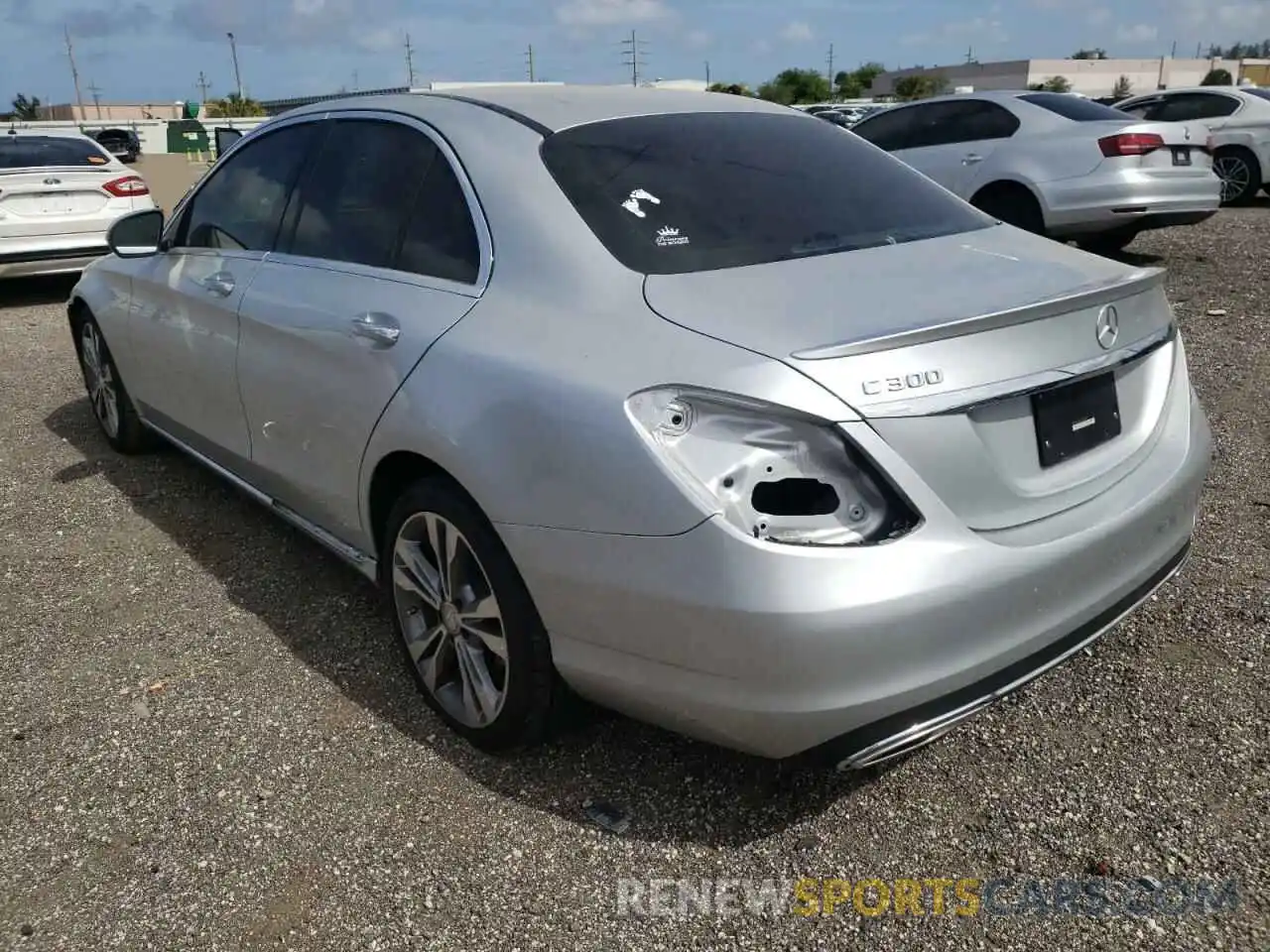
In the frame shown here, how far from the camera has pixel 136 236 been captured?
14.8 feet

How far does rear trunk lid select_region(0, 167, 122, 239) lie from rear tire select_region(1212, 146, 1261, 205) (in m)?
12.9

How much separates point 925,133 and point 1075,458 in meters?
8.07

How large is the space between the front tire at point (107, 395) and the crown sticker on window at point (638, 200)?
332 cm

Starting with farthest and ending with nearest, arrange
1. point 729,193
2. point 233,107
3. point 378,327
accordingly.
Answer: point 233,107
point 378,327
point 729,193

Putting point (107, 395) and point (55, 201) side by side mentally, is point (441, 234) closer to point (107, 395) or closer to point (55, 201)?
point (107, 395)

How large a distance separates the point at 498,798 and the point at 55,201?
8957 millimetres

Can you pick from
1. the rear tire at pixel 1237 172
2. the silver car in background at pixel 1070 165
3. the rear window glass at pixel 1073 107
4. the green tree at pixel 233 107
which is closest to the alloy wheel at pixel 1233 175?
the rear tire at pixel 1237 172

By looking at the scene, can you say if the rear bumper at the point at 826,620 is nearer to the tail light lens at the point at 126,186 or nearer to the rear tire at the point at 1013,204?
the rear tire at the point at 1013,204

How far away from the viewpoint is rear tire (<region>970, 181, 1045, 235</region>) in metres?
8.66

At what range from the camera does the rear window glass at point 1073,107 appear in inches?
341

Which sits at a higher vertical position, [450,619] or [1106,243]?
[450,619]

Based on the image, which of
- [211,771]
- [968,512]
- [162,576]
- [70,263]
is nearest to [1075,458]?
[968,512]
